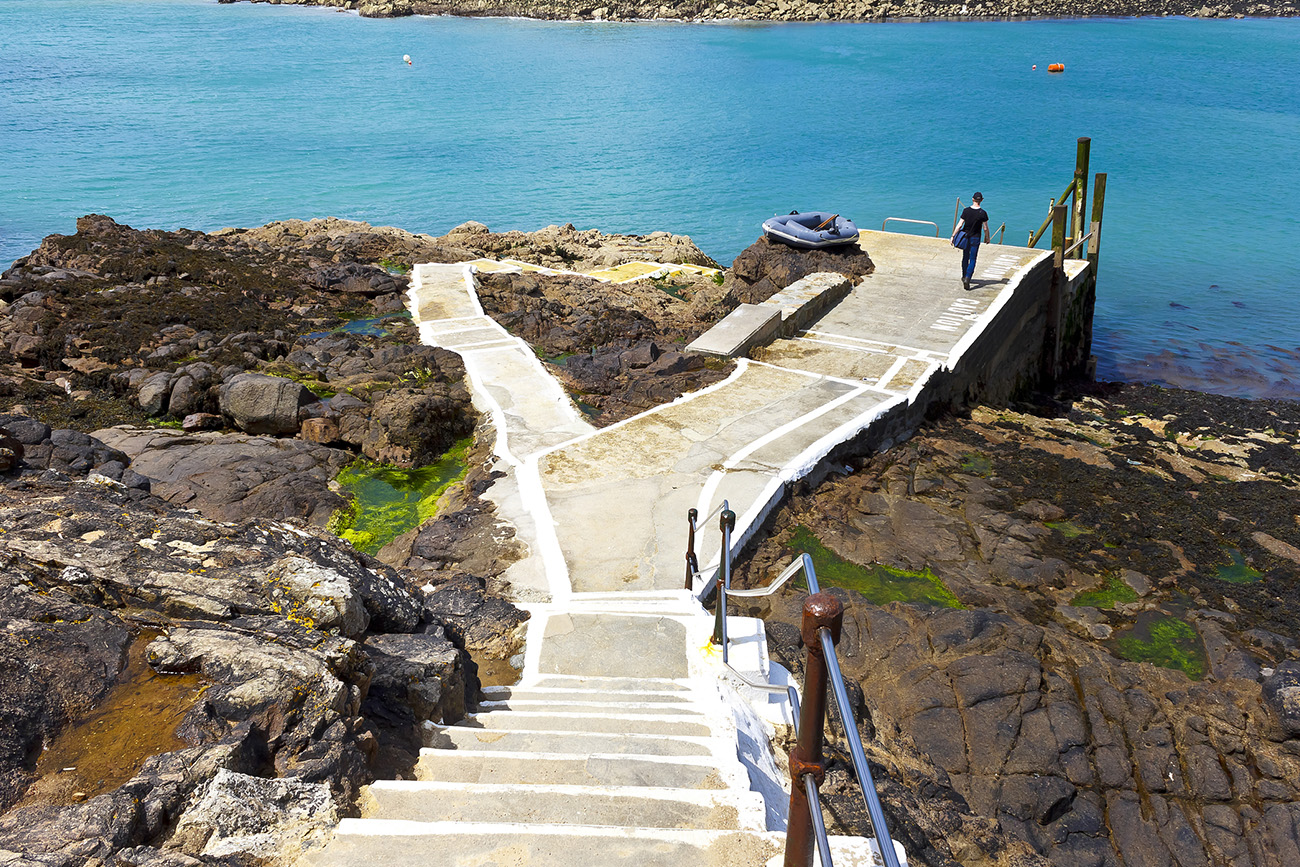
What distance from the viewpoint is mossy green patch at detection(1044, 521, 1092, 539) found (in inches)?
444

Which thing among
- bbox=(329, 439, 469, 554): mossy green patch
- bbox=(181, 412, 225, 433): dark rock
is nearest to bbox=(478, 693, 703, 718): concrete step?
bbox=(329, 439, 469, 554): mossy green patch

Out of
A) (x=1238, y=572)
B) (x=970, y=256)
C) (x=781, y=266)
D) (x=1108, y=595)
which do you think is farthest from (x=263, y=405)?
(x=1238, y=572)

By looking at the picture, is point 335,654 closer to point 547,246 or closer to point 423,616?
point 423,616

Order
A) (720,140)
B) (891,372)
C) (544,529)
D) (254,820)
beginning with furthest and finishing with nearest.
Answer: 1. (720,140)
2. (891,372)
3. (544,529)
4. (254,820)

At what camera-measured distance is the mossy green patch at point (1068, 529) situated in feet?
37.0

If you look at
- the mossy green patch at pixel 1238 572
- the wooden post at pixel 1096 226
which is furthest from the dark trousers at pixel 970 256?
the wooden post at pixel 1096 226

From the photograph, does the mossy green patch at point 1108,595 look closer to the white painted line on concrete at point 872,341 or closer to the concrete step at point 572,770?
the white painted line on concrete at point 872,341

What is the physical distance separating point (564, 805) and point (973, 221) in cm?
1461

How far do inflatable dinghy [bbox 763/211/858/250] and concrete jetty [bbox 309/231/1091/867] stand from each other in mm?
1075

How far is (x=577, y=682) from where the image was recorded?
23.2 feet

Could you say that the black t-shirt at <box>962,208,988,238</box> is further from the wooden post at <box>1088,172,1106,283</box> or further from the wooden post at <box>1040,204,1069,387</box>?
the wooden post at <box>1088,172,1106,283</box>

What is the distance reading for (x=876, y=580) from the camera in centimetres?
999

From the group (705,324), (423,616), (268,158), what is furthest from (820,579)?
(268,158)

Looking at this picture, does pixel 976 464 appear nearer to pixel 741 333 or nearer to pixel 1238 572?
pixel 1238 572
